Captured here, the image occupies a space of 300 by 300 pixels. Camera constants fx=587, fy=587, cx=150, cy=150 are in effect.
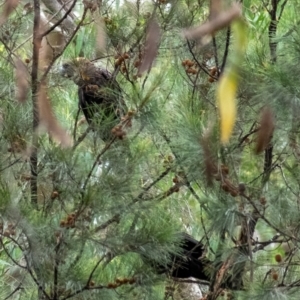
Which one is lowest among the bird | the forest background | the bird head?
the bird

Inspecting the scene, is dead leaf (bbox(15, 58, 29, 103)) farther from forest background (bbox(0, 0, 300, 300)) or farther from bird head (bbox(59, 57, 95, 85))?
bird head (bbox(59, 57, 95, 85))

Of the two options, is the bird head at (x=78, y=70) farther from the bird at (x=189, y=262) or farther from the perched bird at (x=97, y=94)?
the bird at (x=189, y=262)

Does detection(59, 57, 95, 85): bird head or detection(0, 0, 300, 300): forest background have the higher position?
detection(59, 57, 95, 85): bird head

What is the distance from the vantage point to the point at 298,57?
3.46ft

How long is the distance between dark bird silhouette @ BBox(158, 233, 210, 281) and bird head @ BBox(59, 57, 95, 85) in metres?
0.42

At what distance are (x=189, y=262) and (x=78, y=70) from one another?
0.51m

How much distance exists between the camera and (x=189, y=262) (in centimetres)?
136

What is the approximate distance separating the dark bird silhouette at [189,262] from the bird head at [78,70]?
42 cm

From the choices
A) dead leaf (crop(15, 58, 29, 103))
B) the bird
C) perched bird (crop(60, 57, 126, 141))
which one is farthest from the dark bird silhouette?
dead leaf (crop(15, 58, 29, 103))

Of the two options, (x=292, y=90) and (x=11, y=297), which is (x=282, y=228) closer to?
(x=292, y=90)

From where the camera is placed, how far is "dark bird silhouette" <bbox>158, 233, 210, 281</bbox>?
1.32 metres

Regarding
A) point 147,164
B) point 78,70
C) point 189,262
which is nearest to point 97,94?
point 78,70

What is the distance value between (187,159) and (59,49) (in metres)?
0.41

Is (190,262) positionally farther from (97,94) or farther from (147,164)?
(97,94)
